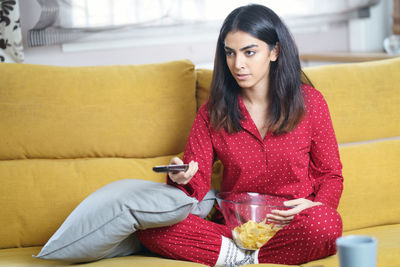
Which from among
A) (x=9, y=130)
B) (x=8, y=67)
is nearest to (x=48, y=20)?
A: (x=8, y=67)

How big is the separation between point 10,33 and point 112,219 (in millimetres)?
1286

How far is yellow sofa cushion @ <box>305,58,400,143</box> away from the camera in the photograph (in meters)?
2.00

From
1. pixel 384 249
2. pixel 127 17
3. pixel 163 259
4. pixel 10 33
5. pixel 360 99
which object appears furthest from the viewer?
pixel 127 17

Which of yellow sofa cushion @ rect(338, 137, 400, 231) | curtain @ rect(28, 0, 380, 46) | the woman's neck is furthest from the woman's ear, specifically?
curtain @ rect(28, 0, 380, 46)

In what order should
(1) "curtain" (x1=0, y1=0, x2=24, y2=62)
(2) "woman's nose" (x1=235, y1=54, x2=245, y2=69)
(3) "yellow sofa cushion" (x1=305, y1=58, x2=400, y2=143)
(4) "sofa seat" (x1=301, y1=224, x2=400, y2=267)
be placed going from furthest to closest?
(1) "curtain" (x1=0, y1=0, x2=24, y2=62)
(3) "yellow sofa cushion" (x1=305, y1=58, x2=400, y2=143)
(2) "woman's nose" (x1=235, y1=54, x2=245, y2=69)
(4) "sofa seat" (x1=301, y1=224, x2=400, y2=267)

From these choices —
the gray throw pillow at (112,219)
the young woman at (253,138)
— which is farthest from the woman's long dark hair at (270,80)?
the gray throw pillow at (112,219)

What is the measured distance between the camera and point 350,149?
1.96 m

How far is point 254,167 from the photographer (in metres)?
1.83

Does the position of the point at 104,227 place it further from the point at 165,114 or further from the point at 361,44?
the point at 361,44

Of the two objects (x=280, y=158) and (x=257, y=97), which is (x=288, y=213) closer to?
(x=280, y=158)

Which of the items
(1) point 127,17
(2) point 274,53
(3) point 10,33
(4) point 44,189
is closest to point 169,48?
(1) point 127,17

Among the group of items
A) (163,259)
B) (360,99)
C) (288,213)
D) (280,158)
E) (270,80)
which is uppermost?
(270,80)

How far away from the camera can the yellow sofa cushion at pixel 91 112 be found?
1958mm

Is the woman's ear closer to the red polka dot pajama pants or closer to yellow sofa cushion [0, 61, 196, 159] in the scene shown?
yellow sofa cushion [0, 61, 196, 159]
